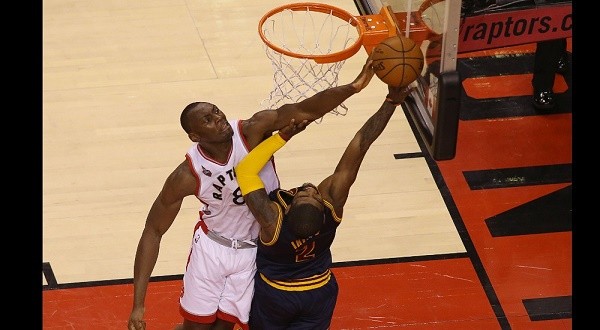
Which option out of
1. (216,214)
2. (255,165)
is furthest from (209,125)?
(216,214)

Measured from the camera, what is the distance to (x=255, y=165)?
19.0 ft

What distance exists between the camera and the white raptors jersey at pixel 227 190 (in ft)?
19.4

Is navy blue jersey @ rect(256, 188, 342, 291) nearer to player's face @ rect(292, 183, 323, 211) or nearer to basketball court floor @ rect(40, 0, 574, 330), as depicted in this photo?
player's face @ rect(292, 183, 323, 211)

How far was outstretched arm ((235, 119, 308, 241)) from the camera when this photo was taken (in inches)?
227

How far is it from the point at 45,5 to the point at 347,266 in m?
4.27

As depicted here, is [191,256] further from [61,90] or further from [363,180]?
[61,90]

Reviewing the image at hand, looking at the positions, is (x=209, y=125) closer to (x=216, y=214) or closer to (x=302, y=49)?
(x=216, y=214)

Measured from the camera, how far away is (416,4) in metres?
6.50

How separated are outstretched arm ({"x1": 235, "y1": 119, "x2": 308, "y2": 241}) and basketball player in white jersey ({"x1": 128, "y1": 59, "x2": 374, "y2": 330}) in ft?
0.29

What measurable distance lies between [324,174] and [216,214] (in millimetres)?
2305

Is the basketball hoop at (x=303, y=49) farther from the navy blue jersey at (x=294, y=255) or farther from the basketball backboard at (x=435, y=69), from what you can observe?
the navy blue jersey at (x=294, y=255)

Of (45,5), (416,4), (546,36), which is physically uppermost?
(416,4)

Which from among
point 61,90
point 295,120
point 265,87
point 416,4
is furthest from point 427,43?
point 61,90

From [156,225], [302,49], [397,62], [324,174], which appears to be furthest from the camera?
[302,49]
